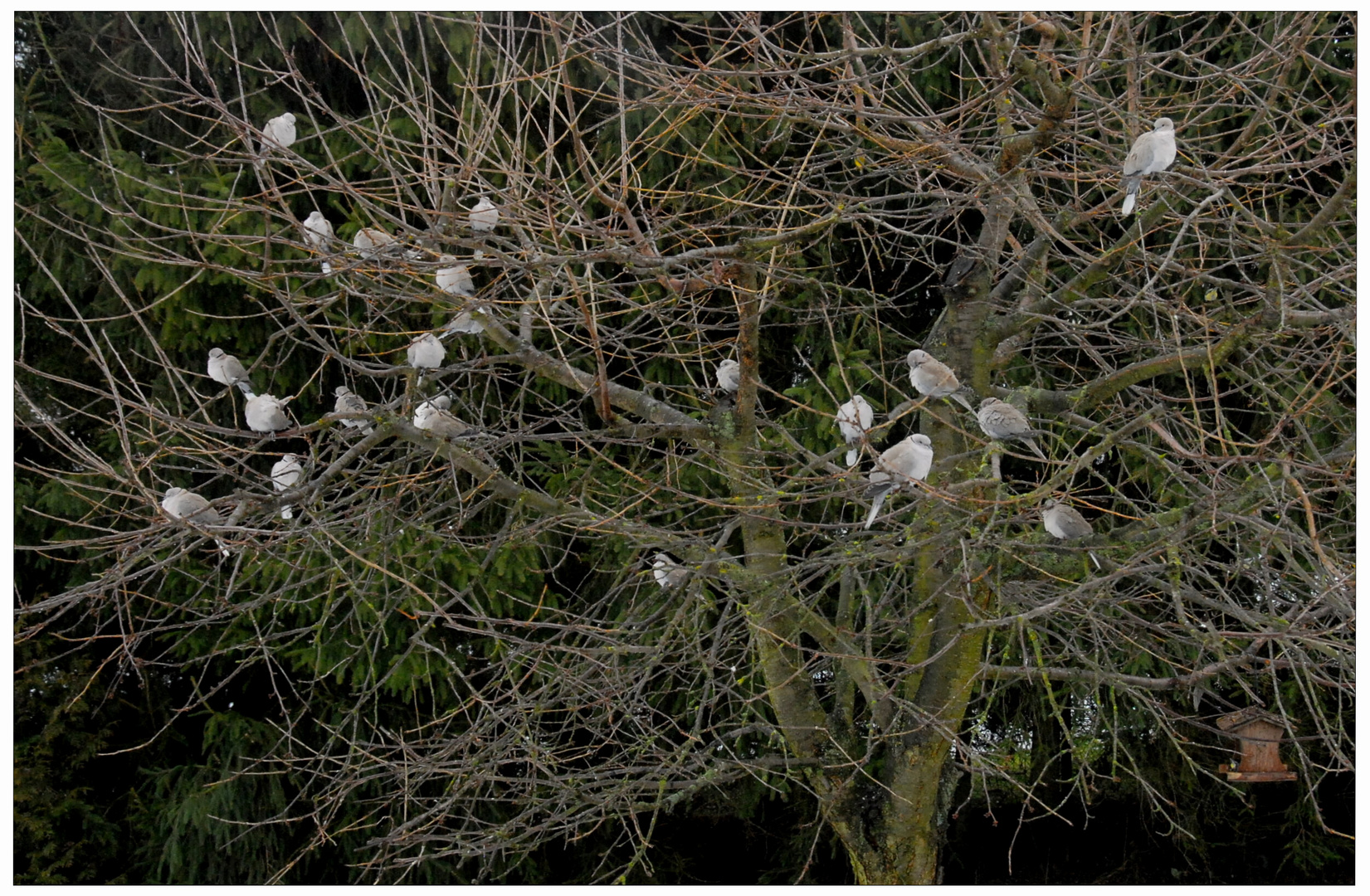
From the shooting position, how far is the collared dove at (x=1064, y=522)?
319cm

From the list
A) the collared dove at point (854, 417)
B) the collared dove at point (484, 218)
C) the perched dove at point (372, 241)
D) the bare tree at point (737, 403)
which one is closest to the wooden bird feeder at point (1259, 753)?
the bare tree at point (737, 403)

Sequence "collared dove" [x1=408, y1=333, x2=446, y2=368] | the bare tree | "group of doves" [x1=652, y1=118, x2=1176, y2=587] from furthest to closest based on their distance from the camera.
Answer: "collared dove" [x1=408, y1=333, x2=446, y2=368]
"group of doves" [x1=652, y1=118, x2=1176, y2=587]
the bare tree

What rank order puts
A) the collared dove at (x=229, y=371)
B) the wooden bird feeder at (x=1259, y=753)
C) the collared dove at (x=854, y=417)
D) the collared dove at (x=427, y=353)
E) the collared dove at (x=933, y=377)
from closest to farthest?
the collared dove at (x=854, y=417) → the collared dove at (x=933, y=377) → the wooden bird feeder at (x=1259, y=753) → the collared dove at (x=427, y=353) → the collared dove at (x=229, y=371)

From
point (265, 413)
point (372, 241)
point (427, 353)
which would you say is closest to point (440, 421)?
point (427, 353)

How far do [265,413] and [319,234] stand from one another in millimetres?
1100

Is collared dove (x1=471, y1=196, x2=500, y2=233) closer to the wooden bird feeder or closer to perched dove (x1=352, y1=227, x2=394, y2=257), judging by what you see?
perched dove (x1=352, y1=227, x2=394, y2=257)

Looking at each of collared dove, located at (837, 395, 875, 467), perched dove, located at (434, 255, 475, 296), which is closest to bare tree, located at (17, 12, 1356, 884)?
perched dove, located at (434, 255, 475, 296)

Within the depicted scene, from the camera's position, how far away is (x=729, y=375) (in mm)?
3752

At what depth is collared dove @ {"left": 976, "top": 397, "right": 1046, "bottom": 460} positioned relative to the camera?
3037 mm

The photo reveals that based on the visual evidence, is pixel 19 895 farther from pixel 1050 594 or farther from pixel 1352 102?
pixel 1352 102

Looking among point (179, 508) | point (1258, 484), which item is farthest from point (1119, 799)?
point (179, 508)

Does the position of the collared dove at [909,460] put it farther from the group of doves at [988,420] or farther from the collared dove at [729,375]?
the collared dove at [729,375]

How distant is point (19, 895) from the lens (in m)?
3.89

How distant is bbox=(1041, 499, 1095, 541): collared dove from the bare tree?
0.08 metres
